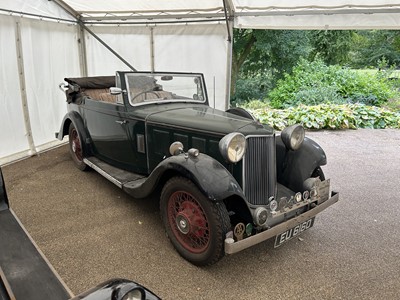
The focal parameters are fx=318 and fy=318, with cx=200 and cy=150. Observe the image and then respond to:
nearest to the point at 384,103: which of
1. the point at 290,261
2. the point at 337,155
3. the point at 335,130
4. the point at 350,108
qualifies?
the point at 350,108

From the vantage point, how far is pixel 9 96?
5.04 meters

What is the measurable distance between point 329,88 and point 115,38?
6.86 metres

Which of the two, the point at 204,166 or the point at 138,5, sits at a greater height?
the point at 138,5

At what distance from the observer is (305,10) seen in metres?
4.64

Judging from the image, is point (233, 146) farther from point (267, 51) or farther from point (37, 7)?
point (267, 51)

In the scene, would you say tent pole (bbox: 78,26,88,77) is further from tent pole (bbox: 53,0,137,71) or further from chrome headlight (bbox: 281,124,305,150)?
chrome headlight (bbox: 281,124,305,150)

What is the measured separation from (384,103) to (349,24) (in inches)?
270

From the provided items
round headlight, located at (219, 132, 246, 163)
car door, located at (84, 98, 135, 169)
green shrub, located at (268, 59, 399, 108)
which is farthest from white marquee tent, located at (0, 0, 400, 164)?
green shrub, located at (268, 59, 399, 108)

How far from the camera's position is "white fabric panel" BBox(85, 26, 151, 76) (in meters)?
6.43

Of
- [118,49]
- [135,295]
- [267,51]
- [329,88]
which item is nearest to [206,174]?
[135,295]

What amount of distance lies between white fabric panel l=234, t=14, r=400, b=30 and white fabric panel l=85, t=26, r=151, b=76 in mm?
2154

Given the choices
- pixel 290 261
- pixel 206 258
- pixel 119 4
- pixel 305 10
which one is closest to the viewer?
pixel 206 258

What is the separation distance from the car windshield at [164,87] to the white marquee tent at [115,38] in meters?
1.42

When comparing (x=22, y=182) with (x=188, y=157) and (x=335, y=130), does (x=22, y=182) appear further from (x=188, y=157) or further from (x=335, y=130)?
(x=335, y=130)
